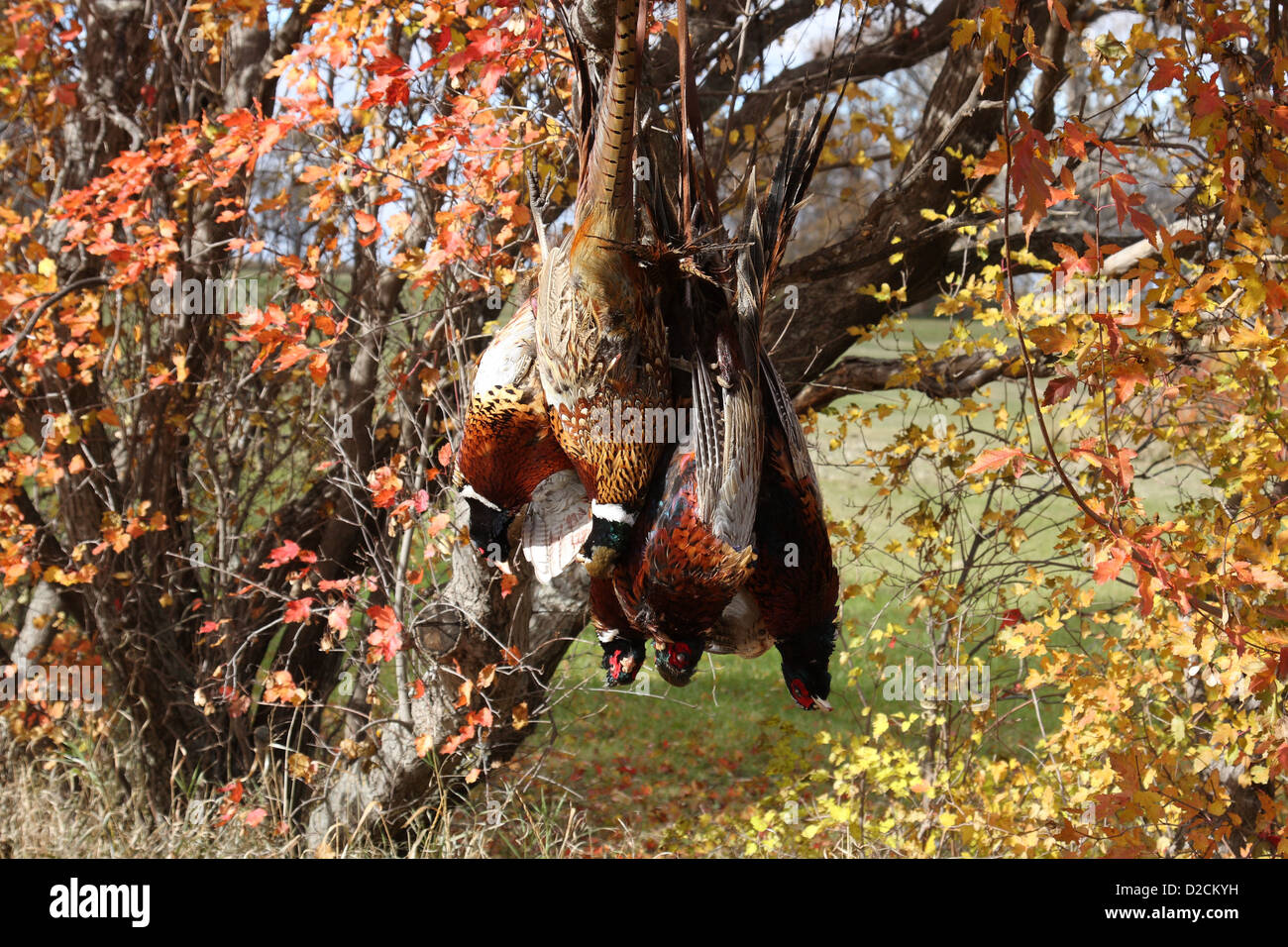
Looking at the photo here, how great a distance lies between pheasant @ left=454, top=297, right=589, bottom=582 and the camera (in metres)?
1.36

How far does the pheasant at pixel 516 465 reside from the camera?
4.47 ft

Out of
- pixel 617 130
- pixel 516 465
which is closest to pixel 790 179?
pixel 617 130

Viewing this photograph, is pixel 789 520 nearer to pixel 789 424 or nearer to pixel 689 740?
pixel 789 424

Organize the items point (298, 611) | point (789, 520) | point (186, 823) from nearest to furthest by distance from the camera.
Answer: point (789, 520), point (298, 611), point (186, 823)

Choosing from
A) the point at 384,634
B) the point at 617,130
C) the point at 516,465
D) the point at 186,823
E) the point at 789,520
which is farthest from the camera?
the point at 186,823

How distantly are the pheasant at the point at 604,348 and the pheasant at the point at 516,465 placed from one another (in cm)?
11

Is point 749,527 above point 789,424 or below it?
below

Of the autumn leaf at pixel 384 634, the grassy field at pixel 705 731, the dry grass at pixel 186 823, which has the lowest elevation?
the grassy field at pixel 705 731

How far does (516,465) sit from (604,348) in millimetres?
284

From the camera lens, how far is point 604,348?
121cm

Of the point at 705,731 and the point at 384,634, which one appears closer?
the point at 384,634

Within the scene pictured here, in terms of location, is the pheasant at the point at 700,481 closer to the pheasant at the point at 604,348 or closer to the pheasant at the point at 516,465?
the pheasant at the point at 604,348

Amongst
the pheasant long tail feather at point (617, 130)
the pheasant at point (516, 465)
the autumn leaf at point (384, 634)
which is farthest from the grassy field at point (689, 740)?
the pheasant long tail feather at point (617, 130)

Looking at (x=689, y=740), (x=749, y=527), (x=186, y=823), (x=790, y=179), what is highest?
(x=790, y=179)
